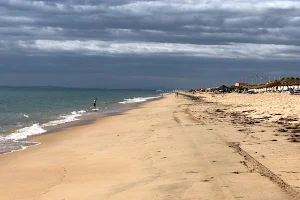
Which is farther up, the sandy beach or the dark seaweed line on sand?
the dark seaweed line on sand

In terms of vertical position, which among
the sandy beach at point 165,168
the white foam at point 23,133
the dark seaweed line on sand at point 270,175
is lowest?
the white foam at point 23,133

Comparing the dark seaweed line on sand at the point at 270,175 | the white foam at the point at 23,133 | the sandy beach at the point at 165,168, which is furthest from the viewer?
the white foam at the point at 23,133

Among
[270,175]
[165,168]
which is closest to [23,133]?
[165,168]

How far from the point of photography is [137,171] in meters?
9.93

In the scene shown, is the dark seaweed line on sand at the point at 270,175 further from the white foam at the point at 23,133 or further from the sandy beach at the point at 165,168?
the white foam at the point at 23,133

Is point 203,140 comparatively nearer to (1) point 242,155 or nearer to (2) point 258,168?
(1) point 242,155

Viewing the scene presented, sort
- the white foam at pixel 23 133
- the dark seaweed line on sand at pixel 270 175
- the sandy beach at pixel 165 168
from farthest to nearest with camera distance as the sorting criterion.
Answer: the white foam at pixel 23 133
the sandy beach at pixel 165 168
the dark seaweed line on sand at pixel 270 175

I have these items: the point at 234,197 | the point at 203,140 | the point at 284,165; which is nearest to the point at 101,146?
the point at 203,140

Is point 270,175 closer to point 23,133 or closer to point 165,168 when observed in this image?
point 165,168

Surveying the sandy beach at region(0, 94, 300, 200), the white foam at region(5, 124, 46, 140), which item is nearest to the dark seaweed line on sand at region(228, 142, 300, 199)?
the sandy beach at region(0, 94, 300, 200)

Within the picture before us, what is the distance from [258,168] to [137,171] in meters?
3.05

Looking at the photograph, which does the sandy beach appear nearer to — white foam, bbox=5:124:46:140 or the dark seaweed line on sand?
the dark seaweed line on sand

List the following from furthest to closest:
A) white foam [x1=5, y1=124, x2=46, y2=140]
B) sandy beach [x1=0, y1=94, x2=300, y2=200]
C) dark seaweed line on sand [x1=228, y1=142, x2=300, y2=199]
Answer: white foam [x1=5, y1=124, x2=46, y2=140], sandy beach [x1=0, y1=94, x2=300, y2=200], dark seaweed line on sand [x1=228, y1=142, x2=300, y2=199]

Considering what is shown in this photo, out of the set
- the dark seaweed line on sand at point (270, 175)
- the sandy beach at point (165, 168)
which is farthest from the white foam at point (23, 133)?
the dark seaweed line on sand at point (270, 175)
